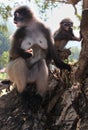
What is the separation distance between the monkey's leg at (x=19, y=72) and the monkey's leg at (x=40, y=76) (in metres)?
0.17

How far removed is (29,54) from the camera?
20.0 feet

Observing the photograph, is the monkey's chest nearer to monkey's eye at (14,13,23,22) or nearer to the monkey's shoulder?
the monkey's shoulder

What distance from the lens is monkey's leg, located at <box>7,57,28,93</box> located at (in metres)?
6.08

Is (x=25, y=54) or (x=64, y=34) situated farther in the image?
(x=64, y=34)

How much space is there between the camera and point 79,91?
19.6 feet

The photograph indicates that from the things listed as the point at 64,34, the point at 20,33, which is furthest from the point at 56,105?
the point at 64,34

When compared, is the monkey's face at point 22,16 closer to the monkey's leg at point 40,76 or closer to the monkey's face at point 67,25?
the monkey's leg at point 40,76

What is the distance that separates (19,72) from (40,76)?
0.38 meters

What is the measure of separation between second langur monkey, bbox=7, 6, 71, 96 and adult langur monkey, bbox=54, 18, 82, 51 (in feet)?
4.55

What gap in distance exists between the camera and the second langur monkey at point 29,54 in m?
6.12

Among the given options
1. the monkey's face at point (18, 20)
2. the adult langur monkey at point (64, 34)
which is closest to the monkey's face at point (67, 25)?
the adult langur monkey at point (64, 34)

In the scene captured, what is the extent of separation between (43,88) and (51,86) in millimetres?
317

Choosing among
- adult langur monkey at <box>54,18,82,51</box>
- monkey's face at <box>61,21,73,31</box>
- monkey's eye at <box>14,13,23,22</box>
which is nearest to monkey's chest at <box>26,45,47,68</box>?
monkey's eye at <box>14,13,23,22</box>

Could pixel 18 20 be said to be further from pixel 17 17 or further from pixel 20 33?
pixel 20 33
